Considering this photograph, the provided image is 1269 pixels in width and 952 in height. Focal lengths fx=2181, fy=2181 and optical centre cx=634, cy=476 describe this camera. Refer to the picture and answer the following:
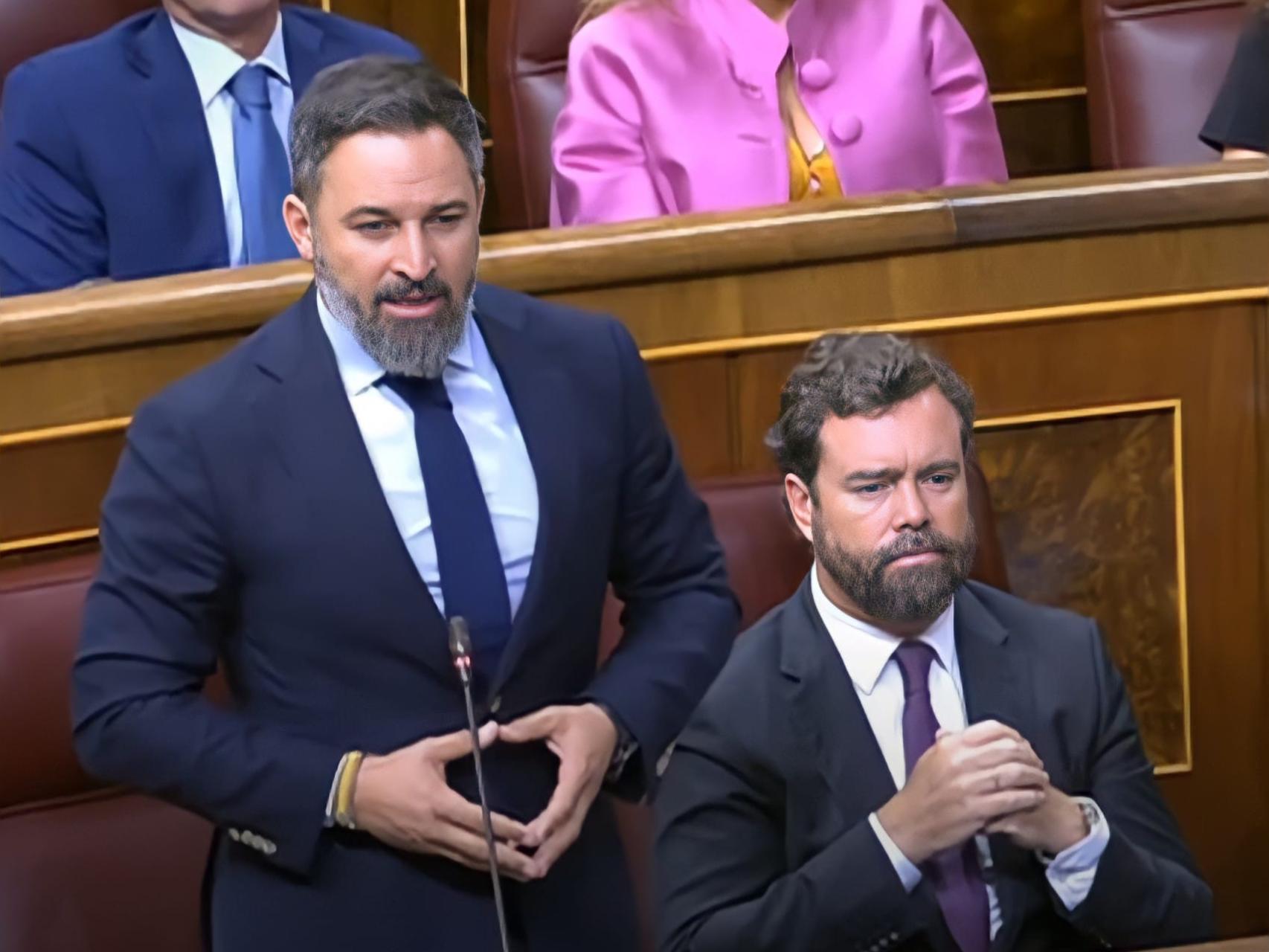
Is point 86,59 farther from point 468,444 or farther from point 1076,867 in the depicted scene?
point 1076,867

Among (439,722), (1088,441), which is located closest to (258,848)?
(439,722)

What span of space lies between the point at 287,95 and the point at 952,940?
66 cm

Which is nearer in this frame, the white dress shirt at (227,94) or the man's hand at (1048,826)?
the man's hand at (1048,826)

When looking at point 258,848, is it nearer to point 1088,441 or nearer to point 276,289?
point 276,289

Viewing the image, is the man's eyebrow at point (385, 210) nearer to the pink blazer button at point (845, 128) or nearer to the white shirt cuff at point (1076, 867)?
the white shirt cuff at point (1076, 867)

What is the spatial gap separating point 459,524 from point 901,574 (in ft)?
0.59

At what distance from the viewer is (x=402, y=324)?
86 cm

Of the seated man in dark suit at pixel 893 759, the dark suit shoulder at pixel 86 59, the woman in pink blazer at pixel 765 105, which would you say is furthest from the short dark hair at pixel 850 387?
the dark suit shoulder at pixel 86 59

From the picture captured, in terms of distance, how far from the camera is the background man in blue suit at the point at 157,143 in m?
1.25

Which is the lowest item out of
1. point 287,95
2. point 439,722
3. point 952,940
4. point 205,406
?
point 952,940

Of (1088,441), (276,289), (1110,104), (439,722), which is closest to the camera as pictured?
(439,722)

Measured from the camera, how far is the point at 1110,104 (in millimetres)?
1741

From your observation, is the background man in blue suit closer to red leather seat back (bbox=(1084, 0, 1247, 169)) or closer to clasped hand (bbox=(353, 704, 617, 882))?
clasped hand (bbox=(353, 704, 617, 882))

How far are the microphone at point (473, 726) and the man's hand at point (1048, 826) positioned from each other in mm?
196
